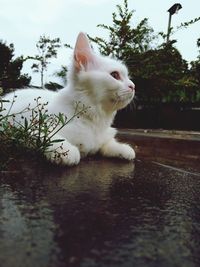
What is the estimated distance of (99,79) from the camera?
2148mm

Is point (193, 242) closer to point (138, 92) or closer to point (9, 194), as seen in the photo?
point (9, 194)

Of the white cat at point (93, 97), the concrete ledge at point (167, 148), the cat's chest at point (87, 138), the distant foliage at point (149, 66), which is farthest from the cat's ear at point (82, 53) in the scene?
the distant foliage at point (149, 66)

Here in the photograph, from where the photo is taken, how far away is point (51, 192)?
1114 mm

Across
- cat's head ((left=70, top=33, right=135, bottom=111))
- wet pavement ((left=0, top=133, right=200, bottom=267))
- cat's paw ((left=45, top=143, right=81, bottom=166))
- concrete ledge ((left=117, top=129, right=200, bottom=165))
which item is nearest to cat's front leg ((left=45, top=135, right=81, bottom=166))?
cat's paw ((left=45, top=143, right=81, bottom=166))

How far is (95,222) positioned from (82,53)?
158 cm

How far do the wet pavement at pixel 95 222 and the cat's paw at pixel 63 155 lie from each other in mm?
224

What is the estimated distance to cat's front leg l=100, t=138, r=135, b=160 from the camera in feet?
7.41

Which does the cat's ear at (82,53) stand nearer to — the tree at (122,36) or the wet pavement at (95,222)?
the wet pavement at (95,222)

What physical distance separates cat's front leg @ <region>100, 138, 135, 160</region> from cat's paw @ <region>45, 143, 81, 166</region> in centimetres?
54

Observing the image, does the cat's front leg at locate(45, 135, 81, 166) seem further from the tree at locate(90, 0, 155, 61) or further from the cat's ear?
the tree at locate(90, 0, 155, 61)

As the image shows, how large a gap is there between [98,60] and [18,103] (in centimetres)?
66

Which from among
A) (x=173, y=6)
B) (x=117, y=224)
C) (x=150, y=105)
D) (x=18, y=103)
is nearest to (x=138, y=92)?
(x=150, y=105)

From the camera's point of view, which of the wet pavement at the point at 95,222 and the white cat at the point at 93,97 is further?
the white cat at the point at 93,97

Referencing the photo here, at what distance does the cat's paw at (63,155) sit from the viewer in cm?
168
